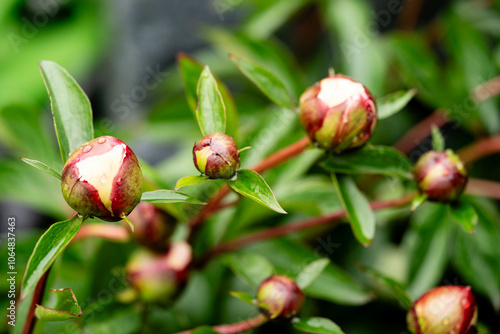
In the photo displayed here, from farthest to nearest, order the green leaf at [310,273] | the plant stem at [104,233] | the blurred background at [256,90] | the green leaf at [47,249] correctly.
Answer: the blurred background at [256,90] → the plant stem at [104,233] → the green leaf at [310,273] → the green leaf at [47,249]

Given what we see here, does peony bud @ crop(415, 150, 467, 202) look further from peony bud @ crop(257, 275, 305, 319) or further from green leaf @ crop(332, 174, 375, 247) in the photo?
peony bud @ crop(257, 275, 305, 319)

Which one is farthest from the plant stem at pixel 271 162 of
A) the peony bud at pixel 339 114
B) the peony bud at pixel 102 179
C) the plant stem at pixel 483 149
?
the plant stem at pixel 483 149


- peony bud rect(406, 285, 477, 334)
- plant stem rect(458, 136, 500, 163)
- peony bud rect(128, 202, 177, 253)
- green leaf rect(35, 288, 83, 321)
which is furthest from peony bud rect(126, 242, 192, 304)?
plant stem rect(458, 136, 500, 163)

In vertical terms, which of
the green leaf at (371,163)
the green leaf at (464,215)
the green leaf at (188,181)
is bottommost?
the green leaf at (464,215)

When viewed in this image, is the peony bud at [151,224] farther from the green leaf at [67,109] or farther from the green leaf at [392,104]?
the green leaf at [392,104]

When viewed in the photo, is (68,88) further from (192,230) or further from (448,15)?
(448,15)

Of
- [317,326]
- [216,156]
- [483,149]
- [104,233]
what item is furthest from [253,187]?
[483,149]
